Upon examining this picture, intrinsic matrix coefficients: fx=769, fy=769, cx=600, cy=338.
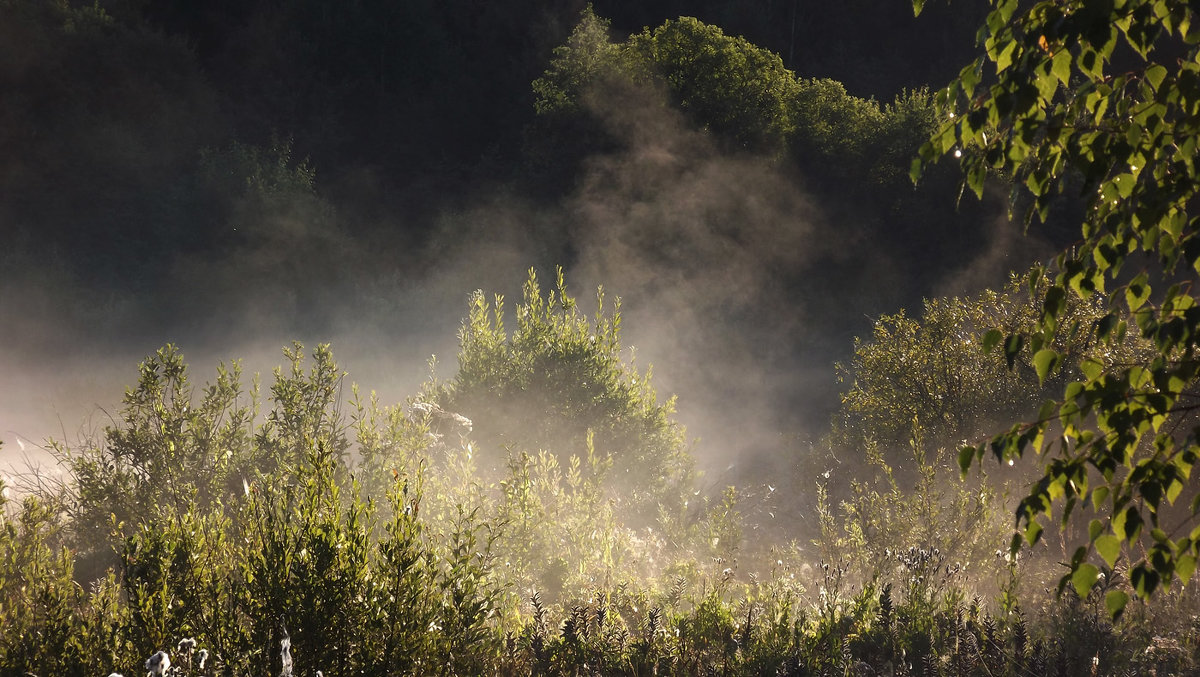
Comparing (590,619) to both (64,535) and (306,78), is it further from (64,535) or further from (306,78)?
(306,78)

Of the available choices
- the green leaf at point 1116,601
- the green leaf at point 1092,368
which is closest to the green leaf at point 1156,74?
the green leaf at point 1092,368

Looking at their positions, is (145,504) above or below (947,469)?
below

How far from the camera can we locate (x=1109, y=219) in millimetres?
1943

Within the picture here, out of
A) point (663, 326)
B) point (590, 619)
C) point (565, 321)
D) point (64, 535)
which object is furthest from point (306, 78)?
point (590, 619)

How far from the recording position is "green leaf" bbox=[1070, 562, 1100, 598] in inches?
65.6

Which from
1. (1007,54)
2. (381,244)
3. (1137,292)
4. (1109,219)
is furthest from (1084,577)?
(381,244)

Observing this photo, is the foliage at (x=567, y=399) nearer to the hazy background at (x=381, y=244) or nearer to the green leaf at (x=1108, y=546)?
the hazy background at (x=381, y=244)

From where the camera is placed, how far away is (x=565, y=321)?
8.50 metres

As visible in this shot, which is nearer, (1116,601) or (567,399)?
(1116,601)

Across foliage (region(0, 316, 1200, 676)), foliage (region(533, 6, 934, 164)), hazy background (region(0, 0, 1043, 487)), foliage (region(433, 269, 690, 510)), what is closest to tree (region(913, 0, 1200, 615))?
foliage (region(0, 316, 1200, 676))

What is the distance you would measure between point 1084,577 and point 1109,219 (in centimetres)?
89

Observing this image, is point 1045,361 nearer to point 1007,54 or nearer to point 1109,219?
point 1109,219

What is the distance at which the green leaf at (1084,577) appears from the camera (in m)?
1.67

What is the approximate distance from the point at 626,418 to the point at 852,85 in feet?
80.8
